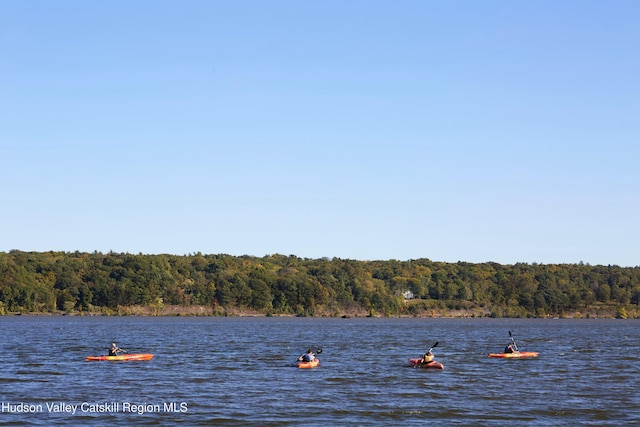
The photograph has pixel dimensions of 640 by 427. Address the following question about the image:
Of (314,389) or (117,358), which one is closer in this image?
(314,389)

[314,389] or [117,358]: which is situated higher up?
[117,358]

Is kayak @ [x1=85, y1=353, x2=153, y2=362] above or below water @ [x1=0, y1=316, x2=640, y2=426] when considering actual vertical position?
above

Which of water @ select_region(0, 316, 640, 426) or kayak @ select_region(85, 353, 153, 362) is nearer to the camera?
water @ select_region(0, 316, 640, 426)

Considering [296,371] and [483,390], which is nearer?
[483,390]

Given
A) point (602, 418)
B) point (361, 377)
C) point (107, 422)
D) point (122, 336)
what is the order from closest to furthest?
1. point (107, 422)
2. point (602, 418)
3. point (361, 377)
4. point (122, 336)

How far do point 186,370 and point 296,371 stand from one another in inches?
324

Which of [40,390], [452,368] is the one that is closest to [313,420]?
[40,390]

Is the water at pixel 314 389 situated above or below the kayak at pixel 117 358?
below

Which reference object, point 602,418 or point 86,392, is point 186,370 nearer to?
point 86,392

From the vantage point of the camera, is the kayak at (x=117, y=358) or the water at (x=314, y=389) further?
the kayak at (x=117, y=358)

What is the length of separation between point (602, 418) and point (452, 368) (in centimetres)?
2697

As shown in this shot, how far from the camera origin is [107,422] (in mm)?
43594

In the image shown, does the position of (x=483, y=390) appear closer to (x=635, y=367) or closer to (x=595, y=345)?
(x=635, y=367)

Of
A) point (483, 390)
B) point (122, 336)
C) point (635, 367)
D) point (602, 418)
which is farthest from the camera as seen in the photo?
point (122, 336)
